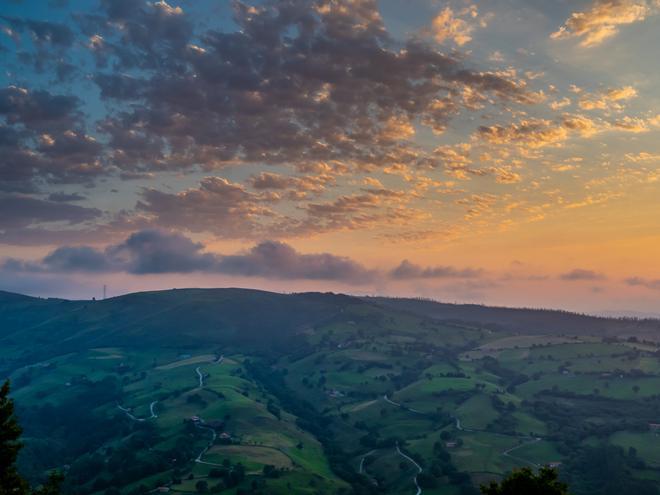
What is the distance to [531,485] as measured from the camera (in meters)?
69.7

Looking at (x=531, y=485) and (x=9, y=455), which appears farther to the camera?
(x=9, y=455)

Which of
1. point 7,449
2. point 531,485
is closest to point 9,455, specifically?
point 7,449

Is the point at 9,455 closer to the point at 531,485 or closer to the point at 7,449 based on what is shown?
the point at 7,449

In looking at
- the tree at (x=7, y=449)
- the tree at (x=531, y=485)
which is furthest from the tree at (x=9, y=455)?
the tree at (x=531, y=485)

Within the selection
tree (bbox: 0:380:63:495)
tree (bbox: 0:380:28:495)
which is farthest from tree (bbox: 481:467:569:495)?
tree (bbox: 0:380:28:495)

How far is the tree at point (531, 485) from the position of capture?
226ft

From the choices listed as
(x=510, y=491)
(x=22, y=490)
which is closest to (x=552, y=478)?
(x=510, y=491)

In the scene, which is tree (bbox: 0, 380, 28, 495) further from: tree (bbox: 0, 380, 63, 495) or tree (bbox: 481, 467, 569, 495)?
tree (bbox: 481, 467, 569, 495)

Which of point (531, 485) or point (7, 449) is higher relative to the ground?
point (7, 449)

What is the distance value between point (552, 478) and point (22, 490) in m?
68.4

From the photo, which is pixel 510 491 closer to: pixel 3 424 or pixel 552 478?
pixel 552 478

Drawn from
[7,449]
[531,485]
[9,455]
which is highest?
[7,449]

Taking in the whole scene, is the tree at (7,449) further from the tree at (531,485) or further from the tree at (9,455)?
the tree at (531,485)

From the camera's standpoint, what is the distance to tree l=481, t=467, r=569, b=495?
6888 cm
